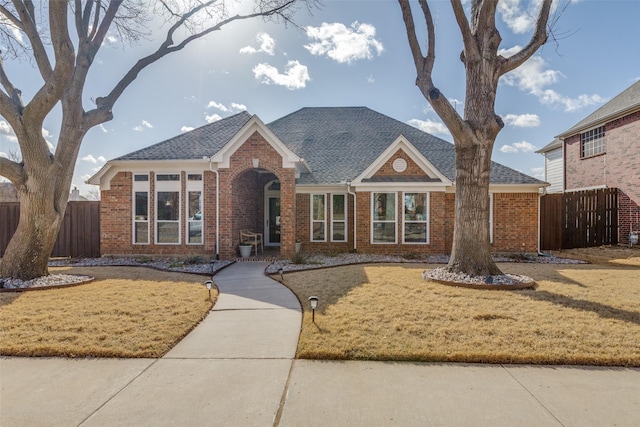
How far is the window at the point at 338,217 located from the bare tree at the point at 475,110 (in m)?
5.94

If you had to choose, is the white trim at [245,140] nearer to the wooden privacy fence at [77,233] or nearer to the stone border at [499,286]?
the wooden privacy fence at [77,233]

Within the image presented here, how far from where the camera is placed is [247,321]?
5.38 m

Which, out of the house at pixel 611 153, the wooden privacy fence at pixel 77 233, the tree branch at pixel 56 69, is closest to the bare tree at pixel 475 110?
the tree branch at pixel 56 69

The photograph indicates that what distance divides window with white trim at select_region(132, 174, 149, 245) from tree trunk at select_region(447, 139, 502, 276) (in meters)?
10.7

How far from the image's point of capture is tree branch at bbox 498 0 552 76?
7.73 metres

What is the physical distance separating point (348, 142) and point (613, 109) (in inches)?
515

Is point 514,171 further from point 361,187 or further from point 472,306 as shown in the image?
point 472,306

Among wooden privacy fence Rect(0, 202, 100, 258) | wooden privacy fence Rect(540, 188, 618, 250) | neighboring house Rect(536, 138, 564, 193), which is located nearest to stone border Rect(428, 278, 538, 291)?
wooden privacy fence Rect(540, 188, 618, 250)

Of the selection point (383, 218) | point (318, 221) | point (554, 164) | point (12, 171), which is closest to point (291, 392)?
point (12, 171)

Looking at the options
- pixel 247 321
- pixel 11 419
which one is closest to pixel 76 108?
pixel 247 321

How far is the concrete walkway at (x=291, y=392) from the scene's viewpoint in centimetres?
284

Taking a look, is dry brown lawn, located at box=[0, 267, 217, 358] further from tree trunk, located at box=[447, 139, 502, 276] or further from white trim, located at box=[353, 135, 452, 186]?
white trim, located at box=[353, 135, 452, 186]

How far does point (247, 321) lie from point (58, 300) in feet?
13.0

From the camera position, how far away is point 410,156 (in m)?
12.6
